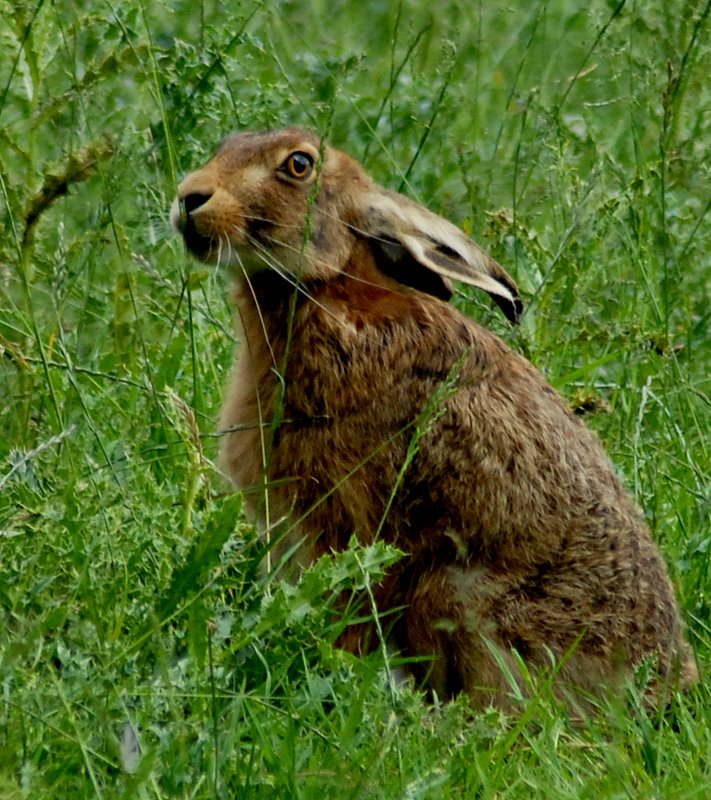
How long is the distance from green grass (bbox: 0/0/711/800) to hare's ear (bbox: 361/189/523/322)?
219 mm

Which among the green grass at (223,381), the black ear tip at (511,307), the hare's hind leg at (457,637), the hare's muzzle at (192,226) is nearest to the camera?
the green grass at (223,381)

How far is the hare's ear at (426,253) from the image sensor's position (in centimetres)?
486

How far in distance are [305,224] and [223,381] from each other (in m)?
1.13

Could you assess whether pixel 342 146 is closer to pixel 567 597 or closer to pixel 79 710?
pixel 567 597

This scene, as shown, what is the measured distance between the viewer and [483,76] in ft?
25.4

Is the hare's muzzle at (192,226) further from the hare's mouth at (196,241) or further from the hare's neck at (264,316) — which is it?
the hare's neck at (264,316)

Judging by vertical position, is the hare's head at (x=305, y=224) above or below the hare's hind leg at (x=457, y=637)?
above

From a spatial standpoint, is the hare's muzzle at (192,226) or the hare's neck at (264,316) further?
the hare's neck at (264,316)

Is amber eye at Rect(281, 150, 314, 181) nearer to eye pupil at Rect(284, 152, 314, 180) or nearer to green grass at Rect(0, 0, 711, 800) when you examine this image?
eye pupil at Rect(284, 152, 314, 180)

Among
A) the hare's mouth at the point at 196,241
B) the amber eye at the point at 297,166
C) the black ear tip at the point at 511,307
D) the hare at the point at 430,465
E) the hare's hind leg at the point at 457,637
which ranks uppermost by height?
the amber eye at the point at 297,166

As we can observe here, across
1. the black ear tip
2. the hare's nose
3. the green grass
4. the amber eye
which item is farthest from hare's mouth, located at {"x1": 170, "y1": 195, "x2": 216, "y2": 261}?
the black ear tip

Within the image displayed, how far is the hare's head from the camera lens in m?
4.72

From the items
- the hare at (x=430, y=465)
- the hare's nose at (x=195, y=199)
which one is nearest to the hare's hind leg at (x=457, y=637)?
the hare at (x=430, y=465)

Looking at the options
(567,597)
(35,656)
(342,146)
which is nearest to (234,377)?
(567,597)
